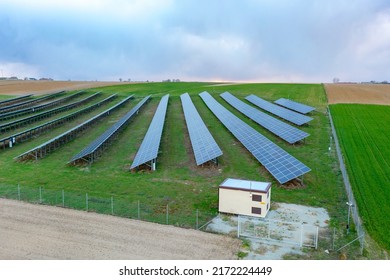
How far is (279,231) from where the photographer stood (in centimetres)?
2166

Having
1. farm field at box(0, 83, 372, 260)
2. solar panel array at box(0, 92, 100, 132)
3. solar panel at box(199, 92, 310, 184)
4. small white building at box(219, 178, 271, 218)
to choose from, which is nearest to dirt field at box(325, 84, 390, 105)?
farm field at box(0, 83, 372, 260)

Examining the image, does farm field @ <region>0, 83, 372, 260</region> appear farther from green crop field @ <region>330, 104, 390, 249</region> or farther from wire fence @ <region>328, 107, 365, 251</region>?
green crop field @ <region>330, 104, 390, 249</region>

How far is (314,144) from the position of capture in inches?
1658

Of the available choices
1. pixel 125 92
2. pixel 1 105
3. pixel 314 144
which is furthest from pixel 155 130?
pixel 125 92

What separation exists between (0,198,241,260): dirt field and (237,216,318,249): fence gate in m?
1.66

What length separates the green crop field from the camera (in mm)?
23609

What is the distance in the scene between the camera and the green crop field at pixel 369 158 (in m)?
23.6

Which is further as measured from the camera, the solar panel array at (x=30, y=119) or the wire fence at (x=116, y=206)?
the solar panel array at (x=30, y=119)

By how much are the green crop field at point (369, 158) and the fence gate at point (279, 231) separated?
12.0ft

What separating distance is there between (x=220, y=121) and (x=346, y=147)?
19.9m

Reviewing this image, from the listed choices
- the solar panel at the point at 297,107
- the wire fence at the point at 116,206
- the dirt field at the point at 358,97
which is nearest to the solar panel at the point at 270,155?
the wire fence at the point at 116,206

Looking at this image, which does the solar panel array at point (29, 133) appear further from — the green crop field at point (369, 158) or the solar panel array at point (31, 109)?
the green crop field at point (369, 158)

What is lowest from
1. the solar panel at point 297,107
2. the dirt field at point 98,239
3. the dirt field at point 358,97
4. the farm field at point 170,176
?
the dirt field at point 98,239

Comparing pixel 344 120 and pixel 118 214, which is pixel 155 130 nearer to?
pixel 118 214
